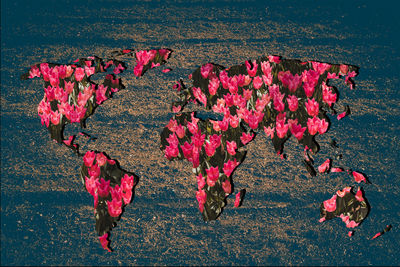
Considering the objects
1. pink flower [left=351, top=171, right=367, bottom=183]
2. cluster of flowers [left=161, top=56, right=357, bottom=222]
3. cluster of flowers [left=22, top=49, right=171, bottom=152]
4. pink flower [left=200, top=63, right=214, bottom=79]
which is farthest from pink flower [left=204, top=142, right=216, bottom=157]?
pink flower [left=351, top=171, right=367, bottom=183]

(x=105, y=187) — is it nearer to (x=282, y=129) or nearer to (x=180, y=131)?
(x=180, y=131)

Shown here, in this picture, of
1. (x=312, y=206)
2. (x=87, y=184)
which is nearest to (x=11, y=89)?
(x=87, y=184)

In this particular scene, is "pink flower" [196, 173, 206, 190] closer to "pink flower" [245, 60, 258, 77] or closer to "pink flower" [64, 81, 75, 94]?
"pink flower" [245, 60, 258, 77]

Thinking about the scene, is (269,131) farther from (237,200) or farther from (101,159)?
(101,159)

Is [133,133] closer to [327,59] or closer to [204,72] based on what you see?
[204,72]

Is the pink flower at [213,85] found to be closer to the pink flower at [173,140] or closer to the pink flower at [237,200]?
the pink flower at [173,140]

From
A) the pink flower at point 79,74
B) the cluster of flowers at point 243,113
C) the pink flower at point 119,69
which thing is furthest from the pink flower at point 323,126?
the pink flower at point 79,74

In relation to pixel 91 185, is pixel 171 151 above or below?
above

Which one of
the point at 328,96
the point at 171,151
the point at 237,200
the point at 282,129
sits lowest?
the point at 237,200

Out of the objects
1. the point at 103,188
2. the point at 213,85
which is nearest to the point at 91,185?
the point at 103,188
